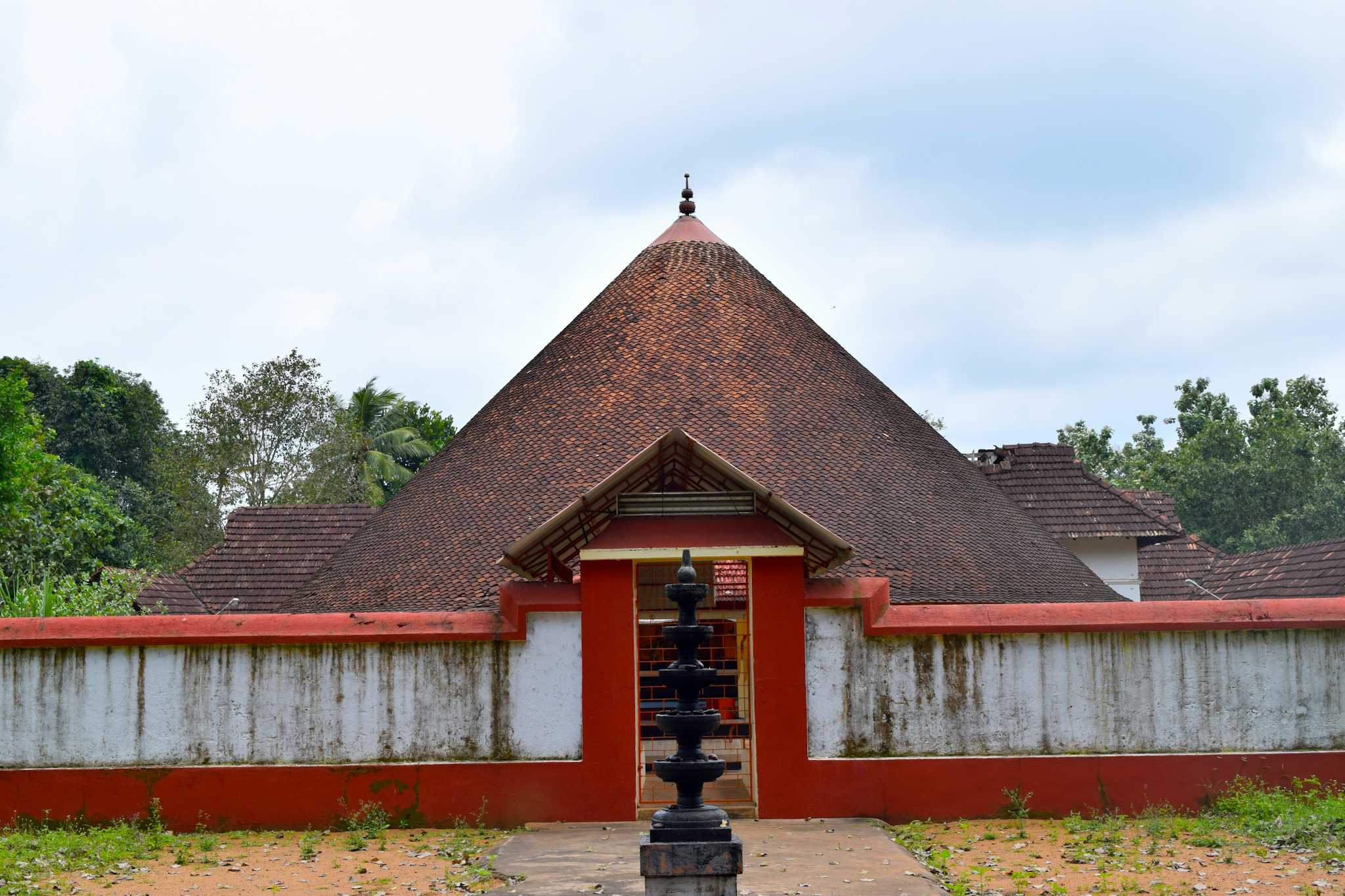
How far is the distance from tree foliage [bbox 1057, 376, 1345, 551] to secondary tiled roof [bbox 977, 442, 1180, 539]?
70.2 ft

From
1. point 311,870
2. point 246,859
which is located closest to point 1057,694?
point 311,870

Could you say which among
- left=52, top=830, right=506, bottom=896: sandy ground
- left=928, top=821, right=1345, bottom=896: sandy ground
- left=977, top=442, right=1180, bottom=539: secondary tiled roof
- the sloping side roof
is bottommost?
left=928, top=821, right=1345, bottom=896: sandy ground

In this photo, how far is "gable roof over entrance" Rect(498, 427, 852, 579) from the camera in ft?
35.5

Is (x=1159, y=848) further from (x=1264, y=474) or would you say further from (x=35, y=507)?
(x=1264, y=474)

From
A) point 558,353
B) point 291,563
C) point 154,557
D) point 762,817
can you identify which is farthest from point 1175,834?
point 154,557

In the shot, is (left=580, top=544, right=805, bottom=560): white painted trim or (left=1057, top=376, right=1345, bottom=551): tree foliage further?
(left=1057, top=376, right=1345, bottom=551): tree foliage

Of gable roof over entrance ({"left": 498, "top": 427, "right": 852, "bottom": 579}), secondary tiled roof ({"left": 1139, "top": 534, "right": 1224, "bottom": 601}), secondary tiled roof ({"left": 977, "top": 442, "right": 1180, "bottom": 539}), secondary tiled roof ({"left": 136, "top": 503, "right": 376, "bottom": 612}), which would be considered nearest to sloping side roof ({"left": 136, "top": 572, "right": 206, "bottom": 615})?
secondary tiled roof ({"left": 136, "top": 503, "right": 376, "bottom": 612})

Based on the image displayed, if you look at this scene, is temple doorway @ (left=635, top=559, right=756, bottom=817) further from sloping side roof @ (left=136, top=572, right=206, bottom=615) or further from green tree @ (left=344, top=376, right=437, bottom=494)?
green tree @ (left=344, top=376, right=437, bottom=494)

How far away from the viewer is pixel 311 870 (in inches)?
359

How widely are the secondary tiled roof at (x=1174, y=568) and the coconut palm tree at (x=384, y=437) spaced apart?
22.5 m

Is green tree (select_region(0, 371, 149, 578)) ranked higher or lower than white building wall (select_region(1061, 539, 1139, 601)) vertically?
higher

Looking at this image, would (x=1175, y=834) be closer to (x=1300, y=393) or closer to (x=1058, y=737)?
(x=1058, y=737)

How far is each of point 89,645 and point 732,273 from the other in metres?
12.1

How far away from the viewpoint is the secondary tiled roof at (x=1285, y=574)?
76.9 ft
